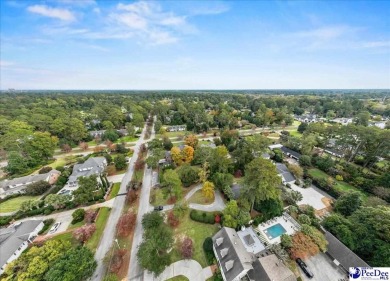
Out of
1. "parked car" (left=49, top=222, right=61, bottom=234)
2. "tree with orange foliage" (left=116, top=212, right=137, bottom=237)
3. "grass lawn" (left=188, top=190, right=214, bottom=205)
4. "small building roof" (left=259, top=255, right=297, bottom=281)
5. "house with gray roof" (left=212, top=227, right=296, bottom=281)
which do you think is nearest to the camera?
"small building roof" (left=259, top=255, right=297, bottom=281)

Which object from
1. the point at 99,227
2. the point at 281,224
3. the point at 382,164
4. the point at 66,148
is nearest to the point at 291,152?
the point at 382,164

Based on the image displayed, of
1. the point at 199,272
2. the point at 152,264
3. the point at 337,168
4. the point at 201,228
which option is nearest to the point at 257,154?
the point at 337,168

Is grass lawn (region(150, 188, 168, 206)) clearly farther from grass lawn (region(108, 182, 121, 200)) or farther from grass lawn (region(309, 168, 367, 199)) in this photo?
grass lawn (region(309, 168, 367, 199))

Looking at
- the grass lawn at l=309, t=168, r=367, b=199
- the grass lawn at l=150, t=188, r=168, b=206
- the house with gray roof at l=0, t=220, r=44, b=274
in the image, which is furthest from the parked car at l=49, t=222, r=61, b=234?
the grass lawn at l=309, t=168, r=367, b=199

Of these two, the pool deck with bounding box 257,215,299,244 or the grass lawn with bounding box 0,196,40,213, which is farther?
the grass lawn with bounding box 0,196,40,213

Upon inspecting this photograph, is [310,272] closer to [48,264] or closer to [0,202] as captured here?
[48,264]

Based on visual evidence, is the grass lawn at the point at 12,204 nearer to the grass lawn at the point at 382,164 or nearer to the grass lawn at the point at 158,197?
the grass lawn at the point at 158,197
